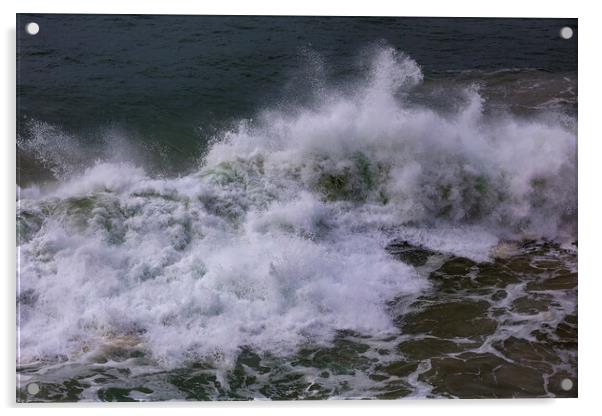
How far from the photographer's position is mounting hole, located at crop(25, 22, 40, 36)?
4.11 meters

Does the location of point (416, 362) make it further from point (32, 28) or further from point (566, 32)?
point (32, 28)

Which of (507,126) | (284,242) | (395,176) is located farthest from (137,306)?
(507,126)

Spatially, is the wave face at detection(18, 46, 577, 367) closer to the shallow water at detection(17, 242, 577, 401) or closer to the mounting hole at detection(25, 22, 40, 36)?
the shallow water at detection(17, 242, 577, 401)

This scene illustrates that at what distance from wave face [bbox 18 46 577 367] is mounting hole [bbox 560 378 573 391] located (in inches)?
34.4

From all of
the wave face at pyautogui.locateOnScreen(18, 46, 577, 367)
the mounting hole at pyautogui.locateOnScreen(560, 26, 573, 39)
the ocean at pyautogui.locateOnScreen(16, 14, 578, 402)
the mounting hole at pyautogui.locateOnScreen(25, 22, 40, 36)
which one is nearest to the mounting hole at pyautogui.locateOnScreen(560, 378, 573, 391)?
the ocean at pyautogui.locateOnScreen(16, 14, 578, 402)

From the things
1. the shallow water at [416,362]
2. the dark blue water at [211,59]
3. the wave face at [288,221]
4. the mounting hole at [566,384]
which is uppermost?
the dark blue water at [211,59]

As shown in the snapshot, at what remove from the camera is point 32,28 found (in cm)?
412

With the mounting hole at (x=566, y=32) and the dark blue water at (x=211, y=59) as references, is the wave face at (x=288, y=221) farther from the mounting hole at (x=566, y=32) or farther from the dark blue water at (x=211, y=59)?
the mounting hole at (x=566, y=32)

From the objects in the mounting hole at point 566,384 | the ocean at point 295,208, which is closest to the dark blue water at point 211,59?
the ocean at point 295,208

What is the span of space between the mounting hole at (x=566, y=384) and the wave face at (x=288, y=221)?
0.87 meters

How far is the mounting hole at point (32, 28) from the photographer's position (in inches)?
162

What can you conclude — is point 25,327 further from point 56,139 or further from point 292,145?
point 292,145

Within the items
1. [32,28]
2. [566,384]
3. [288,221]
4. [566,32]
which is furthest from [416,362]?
[32,28]

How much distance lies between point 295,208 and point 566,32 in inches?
75.5
